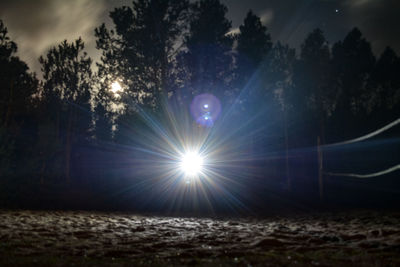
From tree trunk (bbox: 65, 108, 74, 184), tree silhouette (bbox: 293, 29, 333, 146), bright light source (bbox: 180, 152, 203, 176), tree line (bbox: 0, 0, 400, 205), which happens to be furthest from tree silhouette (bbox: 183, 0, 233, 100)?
tree silhouette (bbox: 293, 29, 333, 146)

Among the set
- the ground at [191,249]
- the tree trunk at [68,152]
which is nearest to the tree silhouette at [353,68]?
the tree trunk at [68,152]

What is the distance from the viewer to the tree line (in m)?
17.1

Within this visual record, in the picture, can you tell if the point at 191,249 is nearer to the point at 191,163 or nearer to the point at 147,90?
the point at 191,163

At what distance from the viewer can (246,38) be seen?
20.8 metres

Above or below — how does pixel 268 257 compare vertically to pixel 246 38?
below

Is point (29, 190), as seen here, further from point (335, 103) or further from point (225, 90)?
point (335, 103)

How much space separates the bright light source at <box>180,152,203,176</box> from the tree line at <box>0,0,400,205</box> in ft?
10.4

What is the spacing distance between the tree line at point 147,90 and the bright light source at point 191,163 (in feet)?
10.4

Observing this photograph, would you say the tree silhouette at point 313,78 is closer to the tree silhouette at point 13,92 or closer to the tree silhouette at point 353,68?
the tree silhouette at point 353,68

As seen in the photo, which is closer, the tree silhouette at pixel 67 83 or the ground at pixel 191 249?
the ground at pixel 191 249

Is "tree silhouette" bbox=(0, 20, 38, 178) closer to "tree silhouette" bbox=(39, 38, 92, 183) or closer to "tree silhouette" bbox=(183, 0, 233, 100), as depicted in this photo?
"tree silhouette" bbox=(39, 38, 92, 183)

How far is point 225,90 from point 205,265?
16.6m

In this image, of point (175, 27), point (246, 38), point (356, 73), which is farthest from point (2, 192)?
point (356, 73)

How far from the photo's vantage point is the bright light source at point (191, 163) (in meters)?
15.1
